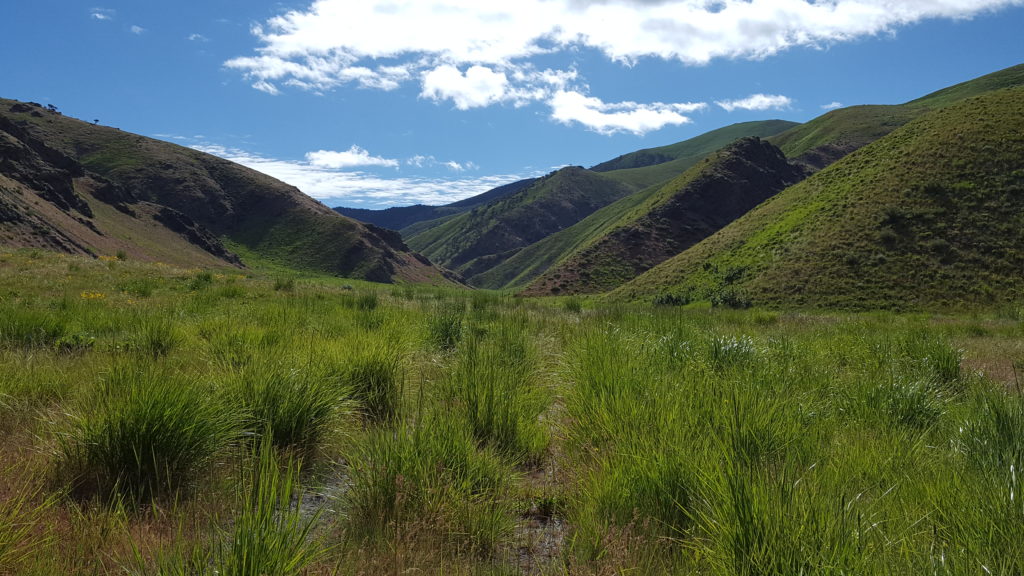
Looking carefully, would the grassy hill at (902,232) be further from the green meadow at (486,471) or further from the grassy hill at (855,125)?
the grassy hill at (855,125)

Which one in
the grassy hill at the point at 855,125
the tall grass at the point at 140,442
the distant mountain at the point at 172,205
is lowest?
the tall grass at the point at 140,442

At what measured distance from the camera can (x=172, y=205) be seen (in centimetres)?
12406

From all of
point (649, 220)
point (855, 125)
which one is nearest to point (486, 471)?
point (649, 220)

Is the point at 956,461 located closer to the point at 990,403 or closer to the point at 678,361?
the point at 990,403

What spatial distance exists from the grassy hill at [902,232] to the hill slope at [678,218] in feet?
123

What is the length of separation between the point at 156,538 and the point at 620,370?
328 centimetres

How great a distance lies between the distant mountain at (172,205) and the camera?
265 ft

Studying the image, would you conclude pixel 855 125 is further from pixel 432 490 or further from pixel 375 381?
pixel 432 490

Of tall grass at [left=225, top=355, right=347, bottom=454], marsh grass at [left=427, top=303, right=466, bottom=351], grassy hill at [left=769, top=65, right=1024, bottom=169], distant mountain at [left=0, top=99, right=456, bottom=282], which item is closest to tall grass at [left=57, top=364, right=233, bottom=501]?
tall grass at [left=225, top=355, right=347, bottom=454]

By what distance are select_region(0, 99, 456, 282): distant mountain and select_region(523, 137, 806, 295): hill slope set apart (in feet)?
188

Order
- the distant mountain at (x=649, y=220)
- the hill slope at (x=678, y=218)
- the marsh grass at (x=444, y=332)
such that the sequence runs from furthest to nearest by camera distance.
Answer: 1. the distant mountain at (x=649, y=220)
2. the hill slope at (x=678, y=218)
3. the marsh grass at (x=444, y=332)

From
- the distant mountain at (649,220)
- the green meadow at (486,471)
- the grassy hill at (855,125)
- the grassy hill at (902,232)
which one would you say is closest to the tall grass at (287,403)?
the green meadow at (486,471)

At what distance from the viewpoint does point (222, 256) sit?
110 m

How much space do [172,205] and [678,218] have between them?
415 ft
